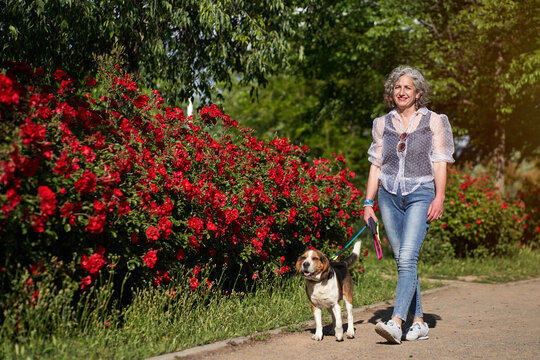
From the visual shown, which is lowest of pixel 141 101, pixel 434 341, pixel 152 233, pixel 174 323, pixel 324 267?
pixel 434 341

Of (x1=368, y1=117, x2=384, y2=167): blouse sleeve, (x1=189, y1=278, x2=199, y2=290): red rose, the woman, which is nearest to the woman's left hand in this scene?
the woman

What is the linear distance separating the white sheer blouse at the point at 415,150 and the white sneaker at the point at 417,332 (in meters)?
1.28

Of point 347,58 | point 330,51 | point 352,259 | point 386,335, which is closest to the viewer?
point 386,335

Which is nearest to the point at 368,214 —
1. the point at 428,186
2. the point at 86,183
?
the point at 428,186

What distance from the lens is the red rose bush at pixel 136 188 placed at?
13.5ft

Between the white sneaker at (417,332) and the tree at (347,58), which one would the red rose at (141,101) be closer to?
the white sneaker at (417,332)

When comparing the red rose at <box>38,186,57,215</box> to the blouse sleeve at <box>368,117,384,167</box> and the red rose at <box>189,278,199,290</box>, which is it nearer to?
the red rose at <box>189,278,199,290</box>

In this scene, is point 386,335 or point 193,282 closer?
point 386,335

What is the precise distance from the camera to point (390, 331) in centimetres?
500

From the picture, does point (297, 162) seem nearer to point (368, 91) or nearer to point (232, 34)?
point (232, 34)

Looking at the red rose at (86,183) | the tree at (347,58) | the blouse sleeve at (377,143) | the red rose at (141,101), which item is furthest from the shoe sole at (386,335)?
the tree at (347,58)

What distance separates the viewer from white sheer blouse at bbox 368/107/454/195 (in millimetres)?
5242

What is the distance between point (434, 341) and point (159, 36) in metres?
5.31

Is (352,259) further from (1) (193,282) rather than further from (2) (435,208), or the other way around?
(1) (193,282)
